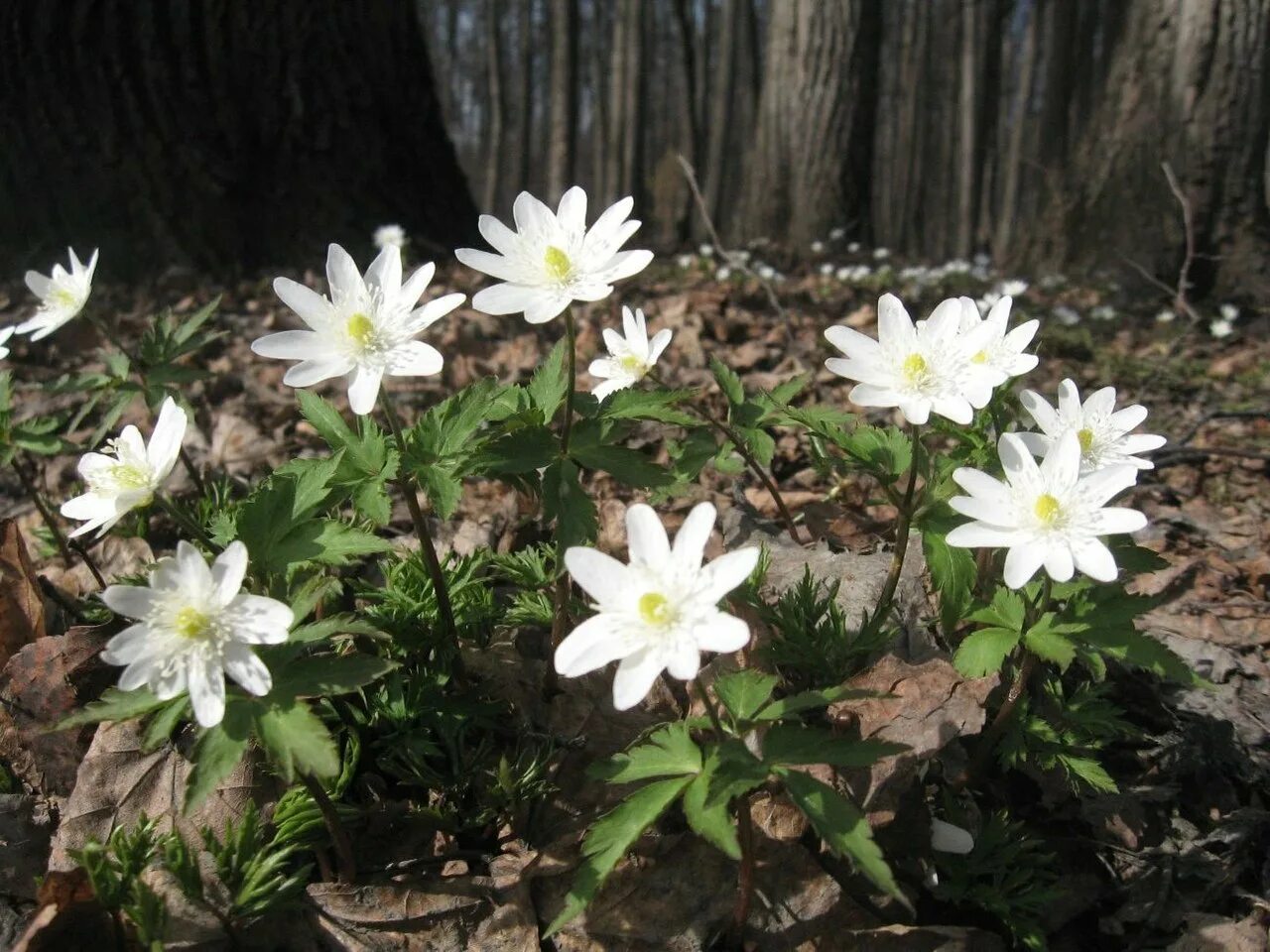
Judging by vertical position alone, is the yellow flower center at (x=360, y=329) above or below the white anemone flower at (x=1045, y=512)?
above

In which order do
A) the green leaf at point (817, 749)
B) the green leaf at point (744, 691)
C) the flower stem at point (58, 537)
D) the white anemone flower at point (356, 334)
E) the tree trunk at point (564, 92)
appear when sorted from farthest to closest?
1. the tree trunk at point (564, 92)
2. the flower stem at point (58, 537)
3. the white anemone flower at point (356, 334)
4. the green leaf at point (744, 691)
5. the green leaf at point (817, 749)

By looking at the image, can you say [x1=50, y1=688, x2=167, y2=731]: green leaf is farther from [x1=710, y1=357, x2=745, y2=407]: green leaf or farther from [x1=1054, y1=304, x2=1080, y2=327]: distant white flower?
[x1=1054, y1=304, x2=1080, y2=327]: distant white flower

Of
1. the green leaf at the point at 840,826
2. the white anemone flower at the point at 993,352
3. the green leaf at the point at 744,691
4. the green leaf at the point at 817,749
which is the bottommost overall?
the green leaf at the point at 840,826

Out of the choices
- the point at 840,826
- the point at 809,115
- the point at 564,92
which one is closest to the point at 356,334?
the point at 840,826

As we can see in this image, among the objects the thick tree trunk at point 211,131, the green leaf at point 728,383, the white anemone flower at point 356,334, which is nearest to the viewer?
the white anemone flower at point 356,334

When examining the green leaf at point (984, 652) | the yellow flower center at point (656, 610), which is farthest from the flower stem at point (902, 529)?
the yellow flower center at point (656, 610)

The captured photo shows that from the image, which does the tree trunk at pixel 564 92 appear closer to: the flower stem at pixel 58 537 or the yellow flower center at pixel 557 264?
the flower stem at pixel 58 537

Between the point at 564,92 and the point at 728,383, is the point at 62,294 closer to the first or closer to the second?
the point at 728,383

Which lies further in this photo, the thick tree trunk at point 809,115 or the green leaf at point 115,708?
the thick tree trunk at point 809,115
